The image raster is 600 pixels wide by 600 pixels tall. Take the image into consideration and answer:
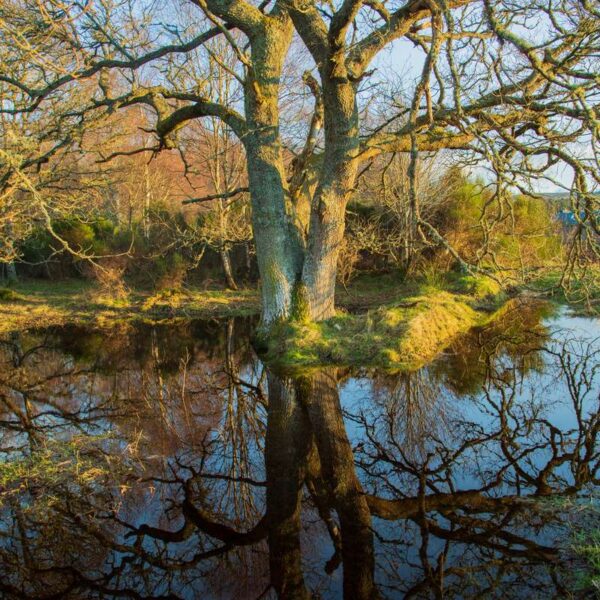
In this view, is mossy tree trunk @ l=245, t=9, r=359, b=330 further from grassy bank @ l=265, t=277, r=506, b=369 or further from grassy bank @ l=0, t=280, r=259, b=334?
grassy bank @ l=0, t=280, r=259, b=334

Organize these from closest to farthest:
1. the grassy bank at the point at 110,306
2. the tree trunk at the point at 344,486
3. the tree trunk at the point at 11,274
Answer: the tree trunk at the point at 344,486
the grassy bank at the point at 110,306
the tree trunk at the point at 11,274

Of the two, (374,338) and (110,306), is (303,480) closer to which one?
(374,338)

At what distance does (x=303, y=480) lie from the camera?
4.71m

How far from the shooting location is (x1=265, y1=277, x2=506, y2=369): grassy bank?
8.45 m

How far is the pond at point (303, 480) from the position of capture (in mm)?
3477

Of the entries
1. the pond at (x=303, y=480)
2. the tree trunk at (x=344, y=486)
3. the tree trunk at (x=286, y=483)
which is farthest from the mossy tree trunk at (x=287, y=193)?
the tree trunk at (x=286, y=483)

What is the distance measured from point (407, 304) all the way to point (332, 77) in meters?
4.73

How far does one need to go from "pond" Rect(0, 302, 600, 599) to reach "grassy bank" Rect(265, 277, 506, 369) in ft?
1.56

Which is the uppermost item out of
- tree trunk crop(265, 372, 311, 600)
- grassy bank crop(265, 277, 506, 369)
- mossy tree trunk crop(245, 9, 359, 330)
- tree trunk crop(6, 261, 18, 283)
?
mossy tree trunk crop(245, 9, 359, 330)

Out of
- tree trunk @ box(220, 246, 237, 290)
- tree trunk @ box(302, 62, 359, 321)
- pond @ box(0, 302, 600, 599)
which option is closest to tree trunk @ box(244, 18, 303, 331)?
tree trunk @ box(302, 62, 359, 321)

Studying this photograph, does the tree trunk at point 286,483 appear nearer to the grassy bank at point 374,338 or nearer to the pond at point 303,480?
the pond at point 303,480

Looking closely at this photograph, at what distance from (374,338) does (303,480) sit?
4.42 meters

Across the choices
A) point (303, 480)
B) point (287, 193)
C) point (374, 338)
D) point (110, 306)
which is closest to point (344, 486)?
point (303, 480)

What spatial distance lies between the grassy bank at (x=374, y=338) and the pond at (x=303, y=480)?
0.48 meters
